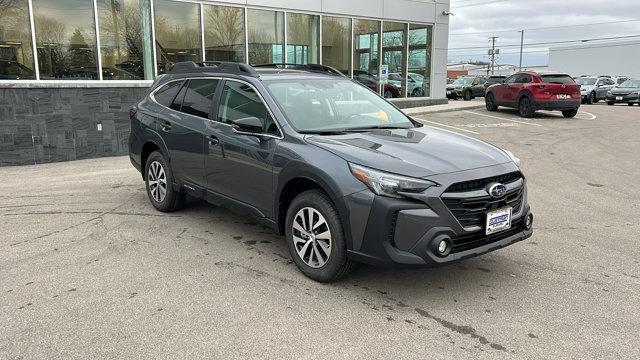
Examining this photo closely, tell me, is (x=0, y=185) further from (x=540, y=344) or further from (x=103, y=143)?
(x=540, y=344)

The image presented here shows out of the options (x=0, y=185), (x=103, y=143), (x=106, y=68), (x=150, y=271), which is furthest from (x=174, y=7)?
(x=150, y=271)

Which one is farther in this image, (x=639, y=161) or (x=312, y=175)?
(x=639, y=161)

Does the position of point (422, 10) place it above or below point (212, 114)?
above

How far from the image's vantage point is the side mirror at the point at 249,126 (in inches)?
178

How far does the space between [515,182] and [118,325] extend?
320 cm

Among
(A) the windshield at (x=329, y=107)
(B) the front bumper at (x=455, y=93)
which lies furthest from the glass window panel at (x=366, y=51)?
(B) the front bumper at (x=455, y=93)

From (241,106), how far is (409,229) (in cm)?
225

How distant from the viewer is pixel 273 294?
405 cm

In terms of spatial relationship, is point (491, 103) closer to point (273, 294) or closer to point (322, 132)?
point (322, 132)

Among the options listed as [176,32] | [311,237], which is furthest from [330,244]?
[176,32]

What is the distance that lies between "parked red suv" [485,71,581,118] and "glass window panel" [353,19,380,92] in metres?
5.01

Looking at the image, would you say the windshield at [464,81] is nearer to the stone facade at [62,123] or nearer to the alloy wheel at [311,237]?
the stone facade at [62,123]

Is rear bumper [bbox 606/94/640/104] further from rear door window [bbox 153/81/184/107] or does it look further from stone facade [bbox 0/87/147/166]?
rear door window [bbox 153/81/184/107]

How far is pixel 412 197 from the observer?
3680mm
